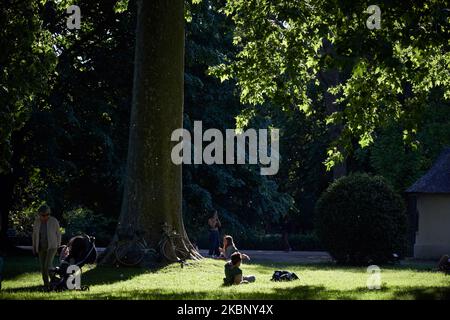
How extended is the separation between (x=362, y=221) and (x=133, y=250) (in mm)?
10670

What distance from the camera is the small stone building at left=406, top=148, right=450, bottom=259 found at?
126 feet

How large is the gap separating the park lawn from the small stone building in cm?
1562

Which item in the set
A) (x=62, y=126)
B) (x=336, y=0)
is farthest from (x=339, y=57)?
(x=62, y=126)

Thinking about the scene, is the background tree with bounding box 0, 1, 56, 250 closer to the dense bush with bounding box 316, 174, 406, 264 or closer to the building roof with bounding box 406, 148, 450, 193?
the dense bush with bounding box 316, 174, 406, 264

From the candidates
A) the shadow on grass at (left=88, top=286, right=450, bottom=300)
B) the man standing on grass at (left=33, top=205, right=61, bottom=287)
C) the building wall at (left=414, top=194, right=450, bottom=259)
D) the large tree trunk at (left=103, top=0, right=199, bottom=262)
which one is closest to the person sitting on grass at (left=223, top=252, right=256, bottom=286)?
the shadow on grass at (left=88, top=286, right=450, bottom=300)

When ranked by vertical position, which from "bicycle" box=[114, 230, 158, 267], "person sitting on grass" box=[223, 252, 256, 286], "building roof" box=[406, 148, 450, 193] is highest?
"building roof" box=[406, 148, 450, 193]

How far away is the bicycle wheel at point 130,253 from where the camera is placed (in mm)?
22000

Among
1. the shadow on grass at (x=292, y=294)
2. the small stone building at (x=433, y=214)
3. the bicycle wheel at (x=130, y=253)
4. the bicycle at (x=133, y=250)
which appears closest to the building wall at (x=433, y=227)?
the small stone building at (x=433, y=214)

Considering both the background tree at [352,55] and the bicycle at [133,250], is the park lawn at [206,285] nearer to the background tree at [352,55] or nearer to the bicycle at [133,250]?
the bicycle at [133,250]

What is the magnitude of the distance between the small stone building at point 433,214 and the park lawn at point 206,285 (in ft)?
51.3

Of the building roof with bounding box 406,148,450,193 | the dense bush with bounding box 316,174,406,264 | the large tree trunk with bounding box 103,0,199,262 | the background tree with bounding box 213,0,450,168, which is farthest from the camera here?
the building roof with bounding box 406,148,450,193

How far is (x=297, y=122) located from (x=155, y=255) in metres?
34.5

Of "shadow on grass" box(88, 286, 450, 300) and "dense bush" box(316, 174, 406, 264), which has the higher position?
"dense bush" box(316, 174, 406, 264)
